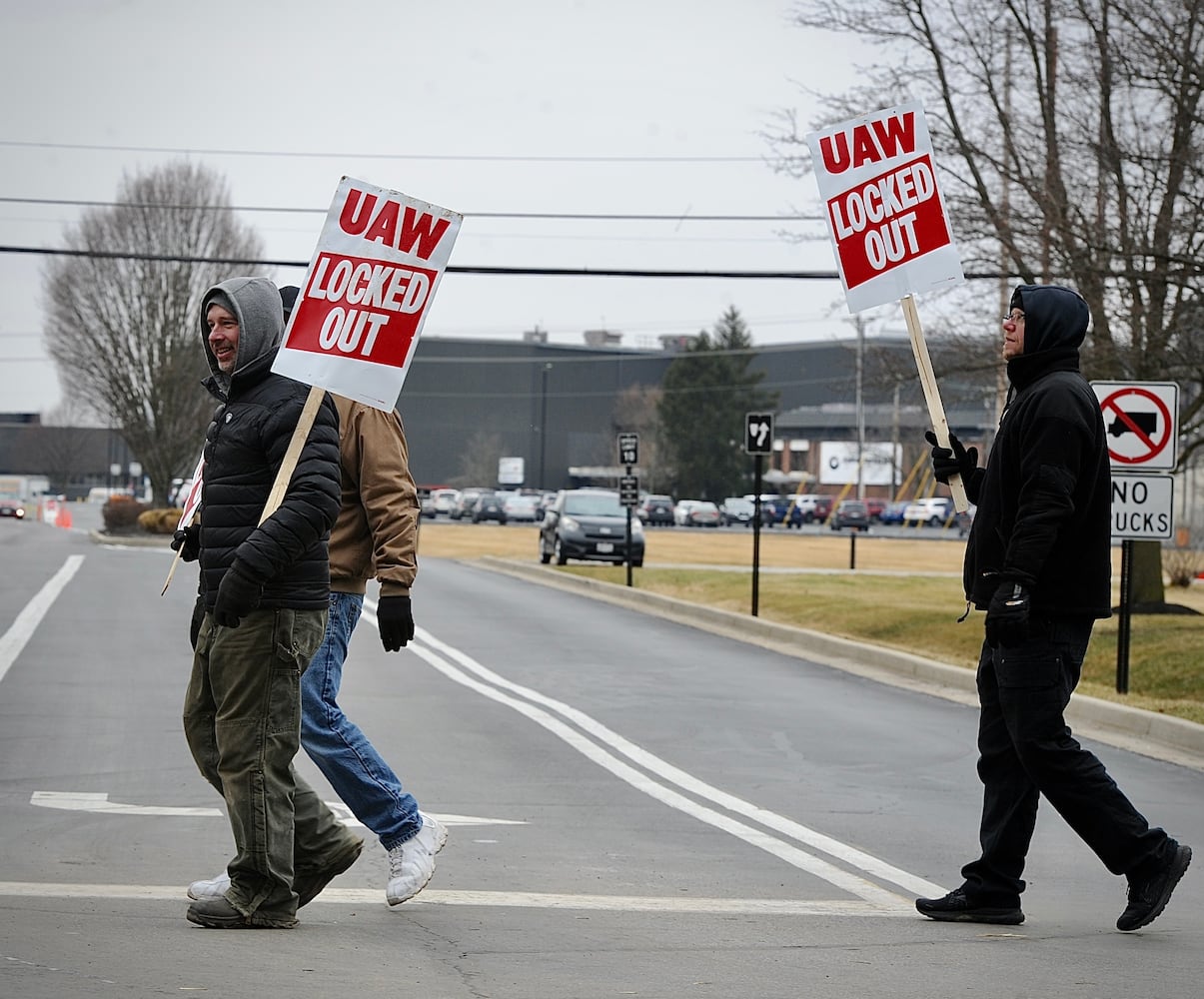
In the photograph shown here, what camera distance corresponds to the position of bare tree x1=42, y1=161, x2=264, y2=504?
50375 millimetres

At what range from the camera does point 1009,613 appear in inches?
226

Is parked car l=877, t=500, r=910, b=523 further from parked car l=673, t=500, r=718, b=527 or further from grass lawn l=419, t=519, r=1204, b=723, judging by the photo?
grass lawn l=419, t=519, r=1204, b=723

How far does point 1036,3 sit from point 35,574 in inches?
735

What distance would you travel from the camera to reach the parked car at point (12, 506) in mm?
87812

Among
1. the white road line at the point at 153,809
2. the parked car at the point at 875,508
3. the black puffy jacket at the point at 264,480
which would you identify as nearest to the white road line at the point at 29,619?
the white road line at the point at 153,809

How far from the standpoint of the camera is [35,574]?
3012cm

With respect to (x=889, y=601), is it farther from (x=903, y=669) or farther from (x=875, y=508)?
(x=875, y=508)

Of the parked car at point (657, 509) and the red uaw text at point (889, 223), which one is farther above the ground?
the red uaw text at point (889, 223)

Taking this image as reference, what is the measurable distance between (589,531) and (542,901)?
1209 inches

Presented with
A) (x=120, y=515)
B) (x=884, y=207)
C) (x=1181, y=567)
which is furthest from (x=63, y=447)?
(x=884, y=207)

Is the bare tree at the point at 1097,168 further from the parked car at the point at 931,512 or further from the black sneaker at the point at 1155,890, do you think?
the parked car at the point at 931,512

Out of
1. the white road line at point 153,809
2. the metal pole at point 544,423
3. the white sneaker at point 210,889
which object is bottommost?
the white road line at point 153,809

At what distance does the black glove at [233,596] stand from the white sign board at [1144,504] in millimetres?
9949

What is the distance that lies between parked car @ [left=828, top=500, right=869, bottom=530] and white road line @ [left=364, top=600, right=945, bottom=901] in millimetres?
64748
